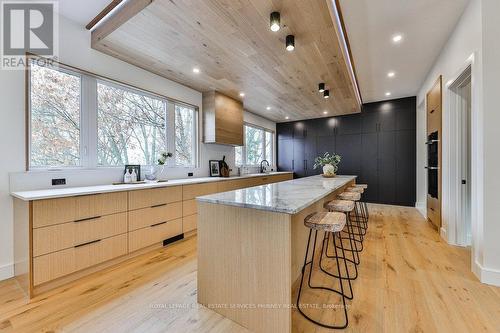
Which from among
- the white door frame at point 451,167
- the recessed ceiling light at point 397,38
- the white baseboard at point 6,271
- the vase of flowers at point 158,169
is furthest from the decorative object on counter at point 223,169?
the white door frame at point 451,167

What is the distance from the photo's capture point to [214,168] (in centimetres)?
455

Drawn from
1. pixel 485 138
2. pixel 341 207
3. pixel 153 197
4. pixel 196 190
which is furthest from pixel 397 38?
pixel 153 197

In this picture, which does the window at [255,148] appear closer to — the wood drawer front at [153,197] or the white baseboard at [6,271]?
the wood drawer front at [153,197]

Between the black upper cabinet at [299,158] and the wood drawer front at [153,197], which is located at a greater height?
the black upper cabinet at [299,158]

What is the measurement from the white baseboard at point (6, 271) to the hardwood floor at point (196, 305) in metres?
0.07

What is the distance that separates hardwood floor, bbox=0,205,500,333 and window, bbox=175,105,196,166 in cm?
187

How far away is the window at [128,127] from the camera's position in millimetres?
2855

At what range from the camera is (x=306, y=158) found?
686cm

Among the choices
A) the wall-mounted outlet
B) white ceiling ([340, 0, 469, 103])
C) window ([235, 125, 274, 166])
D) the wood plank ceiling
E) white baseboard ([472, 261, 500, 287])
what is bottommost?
white baseboard ([472, 261, 500, 287])

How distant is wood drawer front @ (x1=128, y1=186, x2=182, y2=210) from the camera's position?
8.35ft

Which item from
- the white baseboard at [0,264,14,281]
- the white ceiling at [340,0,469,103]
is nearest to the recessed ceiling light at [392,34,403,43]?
the white ceiling at [340,0,469,103]

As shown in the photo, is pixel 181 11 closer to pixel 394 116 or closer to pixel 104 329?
pixel 104 329

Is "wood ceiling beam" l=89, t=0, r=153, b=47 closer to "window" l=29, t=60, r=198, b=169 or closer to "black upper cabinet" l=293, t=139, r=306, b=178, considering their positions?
"window" l=29, t=60, r=198, b=169

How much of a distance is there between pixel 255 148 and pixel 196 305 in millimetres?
4989
